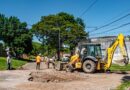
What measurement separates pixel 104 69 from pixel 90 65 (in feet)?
4.43

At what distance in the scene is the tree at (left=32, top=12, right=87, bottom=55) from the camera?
82.8 m

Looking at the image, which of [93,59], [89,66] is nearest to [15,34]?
[89,66]

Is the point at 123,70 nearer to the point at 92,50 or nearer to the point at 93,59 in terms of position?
the point at 92,50

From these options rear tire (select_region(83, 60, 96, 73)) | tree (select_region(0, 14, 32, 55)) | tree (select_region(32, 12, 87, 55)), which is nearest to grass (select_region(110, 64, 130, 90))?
rear tire (select_region(83, 60, 96, 73))

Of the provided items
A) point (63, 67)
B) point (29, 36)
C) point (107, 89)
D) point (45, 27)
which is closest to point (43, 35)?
point (45, 27)

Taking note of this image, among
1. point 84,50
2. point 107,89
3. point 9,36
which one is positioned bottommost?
point 107,89

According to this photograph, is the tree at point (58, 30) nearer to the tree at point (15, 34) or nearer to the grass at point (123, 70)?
the tree at point (15, 34)

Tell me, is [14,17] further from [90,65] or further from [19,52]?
[90,65]

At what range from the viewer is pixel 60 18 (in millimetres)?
86438

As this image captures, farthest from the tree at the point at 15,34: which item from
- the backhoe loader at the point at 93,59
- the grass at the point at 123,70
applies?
the backhoe loader at the point at 93,59

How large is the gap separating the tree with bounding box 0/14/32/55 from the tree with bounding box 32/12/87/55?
6.21 meters

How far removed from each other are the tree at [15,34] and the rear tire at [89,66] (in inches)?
1740

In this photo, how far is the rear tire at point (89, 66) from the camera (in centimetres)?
3234

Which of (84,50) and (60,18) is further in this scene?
(60,18)
